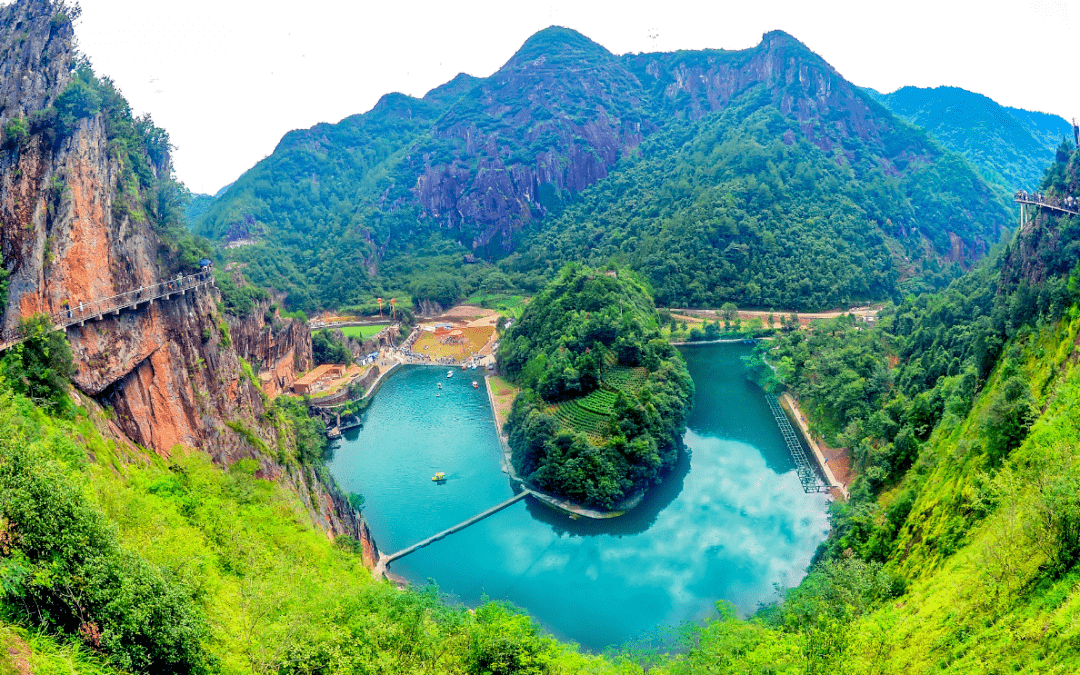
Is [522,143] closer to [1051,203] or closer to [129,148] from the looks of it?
[129,148]

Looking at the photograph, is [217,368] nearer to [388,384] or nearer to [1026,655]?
[1026,655]

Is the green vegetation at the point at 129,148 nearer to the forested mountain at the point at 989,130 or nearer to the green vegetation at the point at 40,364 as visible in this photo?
the green vegetation at the point at 40,364

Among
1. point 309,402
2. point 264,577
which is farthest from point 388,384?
point 264,577

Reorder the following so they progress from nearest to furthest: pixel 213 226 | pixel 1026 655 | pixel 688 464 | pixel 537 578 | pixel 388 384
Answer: pixel 1026 655, pixel 537 578, pixel 688 464, pixel 388 384, pixel 213 226

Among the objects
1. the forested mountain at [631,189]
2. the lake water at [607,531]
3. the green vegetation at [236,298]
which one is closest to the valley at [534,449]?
the lake water at [607,531]

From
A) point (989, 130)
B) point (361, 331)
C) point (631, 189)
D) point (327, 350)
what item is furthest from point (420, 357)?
point (989, 130)

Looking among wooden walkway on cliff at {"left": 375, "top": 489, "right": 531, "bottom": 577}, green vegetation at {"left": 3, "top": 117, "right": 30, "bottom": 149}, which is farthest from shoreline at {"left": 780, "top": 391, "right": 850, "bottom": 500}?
green vegetation at {"left": 3, "top": 117, "right": 30, "bottom": 149}

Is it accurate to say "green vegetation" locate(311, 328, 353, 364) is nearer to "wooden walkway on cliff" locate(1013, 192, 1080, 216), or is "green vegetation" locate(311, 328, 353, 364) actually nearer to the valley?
the valley
